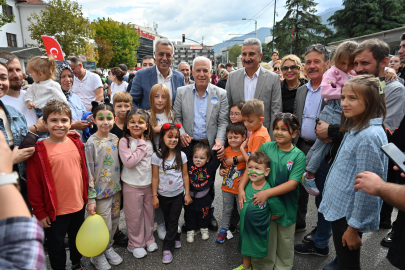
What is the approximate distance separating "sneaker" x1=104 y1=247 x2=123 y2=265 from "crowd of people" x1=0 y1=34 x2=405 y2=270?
0.13 ft

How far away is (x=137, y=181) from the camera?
288 centimetres

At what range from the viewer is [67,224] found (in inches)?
96.8

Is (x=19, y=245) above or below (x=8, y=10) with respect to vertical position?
below

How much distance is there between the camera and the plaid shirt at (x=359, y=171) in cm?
168

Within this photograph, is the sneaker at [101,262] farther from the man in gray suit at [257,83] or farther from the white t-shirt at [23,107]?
the man in gray suit at [257,83]

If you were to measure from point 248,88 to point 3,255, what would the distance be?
133 inches

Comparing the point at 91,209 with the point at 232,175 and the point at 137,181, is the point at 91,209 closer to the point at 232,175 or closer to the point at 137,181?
the point at 137,181

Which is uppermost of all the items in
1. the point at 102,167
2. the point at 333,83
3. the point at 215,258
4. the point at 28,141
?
the point at 333,83

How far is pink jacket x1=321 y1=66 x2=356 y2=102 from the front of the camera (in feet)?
8.40

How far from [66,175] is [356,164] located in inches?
102

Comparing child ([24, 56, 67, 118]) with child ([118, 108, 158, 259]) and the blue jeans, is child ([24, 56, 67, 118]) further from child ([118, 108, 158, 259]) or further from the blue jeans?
the blue jeans

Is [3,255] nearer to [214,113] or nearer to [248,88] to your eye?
[214,113]

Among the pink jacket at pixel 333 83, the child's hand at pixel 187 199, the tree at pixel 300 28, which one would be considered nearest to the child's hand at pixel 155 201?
the child's hand at pixel 187 199

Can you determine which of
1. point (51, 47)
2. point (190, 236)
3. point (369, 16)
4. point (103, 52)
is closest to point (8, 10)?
point (103, 52)
